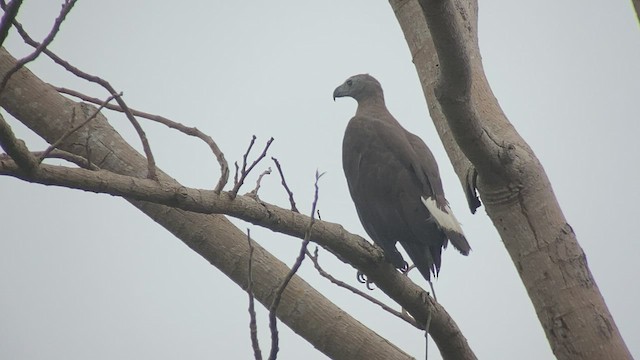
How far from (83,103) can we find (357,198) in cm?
204

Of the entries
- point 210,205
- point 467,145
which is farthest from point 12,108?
point 467,145

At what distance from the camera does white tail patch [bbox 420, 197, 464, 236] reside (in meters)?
4.12

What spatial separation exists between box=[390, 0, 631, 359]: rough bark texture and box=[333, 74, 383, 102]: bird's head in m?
2.85

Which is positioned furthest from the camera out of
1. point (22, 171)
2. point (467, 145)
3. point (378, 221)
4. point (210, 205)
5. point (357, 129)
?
point (357, 129)

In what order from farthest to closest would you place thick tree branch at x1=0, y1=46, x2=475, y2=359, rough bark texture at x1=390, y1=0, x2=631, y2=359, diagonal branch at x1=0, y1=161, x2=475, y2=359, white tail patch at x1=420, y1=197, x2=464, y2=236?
white tail patch at x1=420, y1=197, x2=464, y2=236 → thick tree branch at x1=0, y1=46, x2=475, y2=359 → rough bark texture at x1=390, y1=0, x2=631, y2=359 → diagonal branch at x1=0, y1=161, x2=475, y2=359

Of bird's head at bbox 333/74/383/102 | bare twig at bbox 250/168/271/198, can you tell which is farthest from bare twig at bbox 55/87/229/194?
bird's head at bbox 333/74/383/102

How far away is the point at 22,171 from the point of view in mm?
2086

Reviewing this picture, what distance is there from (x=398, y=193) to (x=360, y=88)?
1596mm

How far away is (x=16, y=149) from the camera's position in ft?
6.61

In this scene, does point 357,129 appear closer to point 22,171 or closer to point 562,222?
point 562,222

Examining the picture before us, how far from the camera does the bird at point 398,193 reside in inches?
171

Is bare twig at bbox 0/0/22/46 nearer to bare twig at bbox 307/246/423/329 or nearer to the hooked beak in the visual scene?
bare twig at bbox 307/246/423/329

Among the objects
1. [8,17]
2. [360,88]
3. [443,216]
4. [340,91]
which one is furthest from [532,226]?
[340,91]

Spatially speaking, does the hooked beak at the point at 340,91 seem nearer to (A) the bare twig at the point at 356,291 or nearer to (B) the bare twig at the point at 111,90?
(A) the bare twig at the point at 356,291
